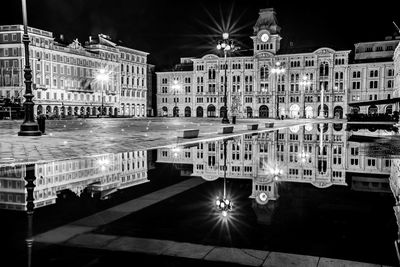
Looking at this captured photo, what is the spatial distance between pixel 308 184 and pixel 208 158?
4.83m

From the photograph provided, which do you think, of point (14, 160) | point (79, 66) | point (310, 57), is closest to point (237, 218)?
point (14, 160)

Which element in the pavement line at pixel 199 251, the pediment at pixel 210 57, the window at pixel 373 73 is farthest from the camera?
the pediment at pixel 210 57

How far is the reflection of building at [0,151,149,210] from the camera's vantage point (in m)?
6.52

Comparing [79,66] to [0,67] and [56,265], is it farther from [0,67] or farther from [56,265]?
[56,265]

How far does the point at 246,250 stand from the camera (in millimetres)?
3930

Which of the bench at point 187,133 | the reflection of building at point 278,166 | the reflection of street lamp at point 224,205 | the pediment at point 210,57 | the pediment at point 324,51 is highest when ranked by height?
the pediment at point 210,57

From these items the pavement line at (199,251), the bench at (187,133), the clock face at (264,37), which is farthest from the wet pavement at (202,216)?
the clock face at (264,37)

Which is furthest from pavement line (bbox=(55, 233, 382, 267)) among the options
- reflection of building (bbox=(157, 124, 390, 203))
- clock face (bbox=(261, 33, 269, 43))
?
clock face (bbox=(261, 33, 269, 43))

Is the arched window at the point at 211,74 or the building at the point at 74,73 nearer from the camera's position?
the building at the point at 74,73

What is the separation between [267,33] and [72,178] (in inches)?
3833

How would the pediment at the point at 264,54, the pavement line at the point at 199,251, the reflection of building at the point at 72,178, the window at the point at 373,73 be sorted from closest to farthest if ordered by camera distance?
1. the pavement line at the point at 199,251
2. the reflection of building at the point at 72,178
3. the window at the point at 373,73
4. the pediment at the point at 264,54

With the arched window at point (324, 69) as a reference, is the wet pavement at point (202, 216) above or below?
below

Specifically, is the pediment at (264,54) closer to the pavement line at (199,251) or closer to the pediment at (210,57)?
the pediment at (210,57)

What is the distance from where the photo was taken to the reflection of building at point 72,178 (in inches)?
257
